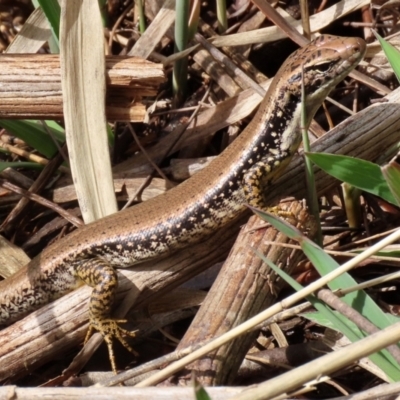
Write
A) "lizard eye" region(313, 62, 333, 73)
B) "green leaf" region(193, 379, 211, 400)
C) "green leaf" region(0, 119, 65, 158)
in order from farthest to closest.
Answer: "green leaf" region(0, 119, 65, 158)
"lizard eye" region(313, 62, 333, 73)
"green leaf" region(193, 379, 211, 400)

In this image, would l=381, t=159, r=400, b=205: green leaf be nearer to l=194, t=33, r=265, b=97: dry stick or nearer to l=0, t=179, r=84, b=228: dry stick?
l=194, t=33, r=265, b=97: dry stick

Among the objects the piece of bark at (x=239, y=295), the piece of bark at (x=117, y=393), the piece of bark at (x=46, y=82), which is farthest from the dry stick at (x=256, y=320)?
the piece of bark at (x=46, y=82)

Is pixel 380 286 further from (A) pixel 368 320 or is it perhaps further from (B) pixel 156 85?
(B) pixel 156 85

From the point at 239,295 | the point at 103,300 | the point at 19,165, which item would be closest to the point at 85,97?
the point at 19,165

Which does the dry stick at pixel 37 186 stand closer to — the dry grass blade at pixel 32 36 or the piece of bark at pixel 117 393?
the dry grass blade at pixel 32 36

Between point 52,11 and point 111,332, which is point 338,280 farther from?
point 52,11

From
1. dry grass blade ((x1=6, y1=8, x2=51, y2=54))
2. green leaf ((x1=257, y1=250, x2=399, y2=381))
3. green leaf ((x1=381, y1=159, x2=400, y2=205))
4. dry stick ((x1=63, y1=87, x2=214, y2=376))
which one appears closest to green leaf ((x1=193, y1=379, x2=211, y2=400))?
green leaf ((x1=257, y1=250, x2=399, y2=381))
